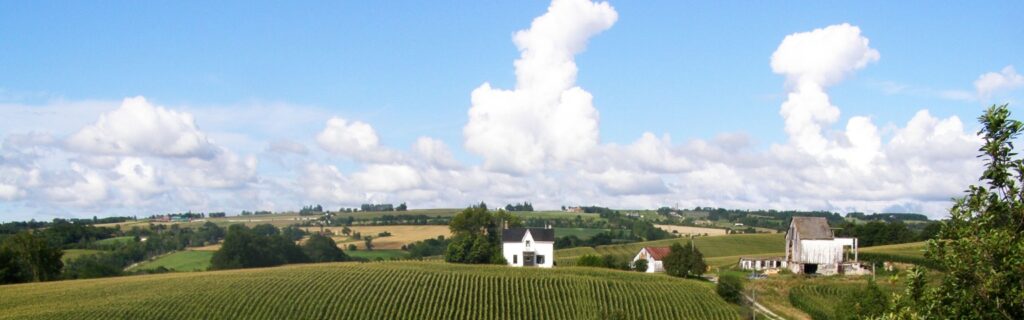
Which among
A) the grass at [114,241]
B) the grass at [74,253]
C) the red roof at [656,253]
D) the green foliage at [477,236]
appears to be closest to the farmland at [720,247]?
the green foliage at [477,236]

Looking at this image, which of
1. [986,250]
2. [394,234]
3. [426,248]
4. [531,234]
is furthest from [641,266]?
[394,234]

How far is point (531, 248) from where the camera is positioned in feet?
273

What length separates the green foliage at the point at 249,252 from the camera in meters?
105

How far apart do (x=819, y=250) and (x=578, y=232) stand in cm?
9086

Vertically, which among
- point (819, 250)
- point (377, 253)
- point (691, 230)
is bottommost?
point (377, 253)

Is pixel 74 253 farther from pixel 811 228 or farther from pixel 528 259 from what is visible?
pixel 811 228

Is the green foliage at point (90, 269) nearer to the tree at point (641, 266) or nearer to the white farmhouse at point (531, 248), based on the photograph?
the white farmhouse at point (531, 248)

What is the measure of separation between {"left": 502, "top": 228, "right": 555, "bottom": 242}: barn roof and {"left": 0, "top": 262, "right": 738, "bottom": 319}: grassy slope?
16967 mm

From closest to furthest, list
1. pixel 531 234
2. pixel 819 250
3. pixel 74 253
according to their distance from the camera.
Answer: pixel 819 250
pixel 531 234
pixel 74 253

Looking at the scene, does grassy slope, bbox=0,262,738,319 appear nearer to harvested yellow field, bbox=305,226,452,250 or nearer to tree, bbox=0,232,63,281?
tree, bbox=0,232,63,281

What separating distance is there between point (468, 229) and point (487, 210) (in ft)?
10.7

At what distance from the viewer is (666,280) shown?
6444 cm

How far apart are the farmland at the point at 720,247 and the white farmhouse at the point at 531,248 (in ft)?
84.8

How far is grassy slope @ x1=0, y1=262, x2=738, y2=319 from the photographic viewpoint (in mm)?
48438
